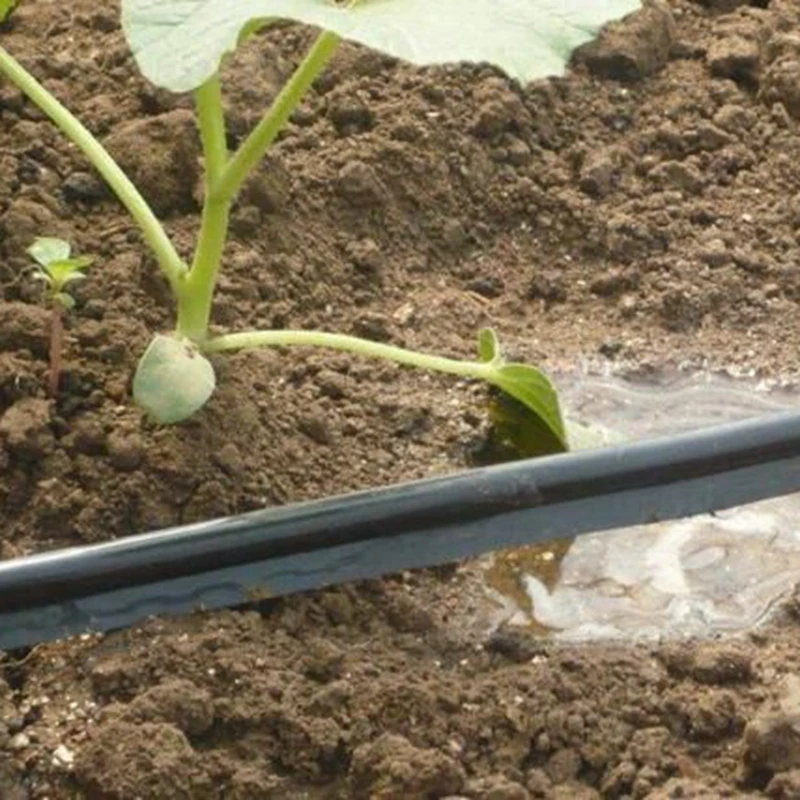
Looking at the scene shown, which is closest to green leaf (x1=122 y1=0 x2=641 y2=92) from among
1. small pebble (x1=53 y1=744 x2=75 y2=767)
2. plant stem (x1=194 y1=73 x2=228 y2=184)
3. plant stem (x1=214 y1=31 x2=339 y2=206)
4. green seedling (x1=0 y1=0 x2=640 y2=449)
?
green seedling (x1=0 y1=0 x2=640 y2=449)

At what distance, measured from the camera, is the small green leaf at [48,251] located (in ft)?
5.57

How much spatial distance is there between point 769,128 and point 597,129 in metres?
0.19

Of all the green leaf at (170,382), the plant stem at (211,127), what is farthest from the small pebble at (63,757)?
the plant stem at (211,127)

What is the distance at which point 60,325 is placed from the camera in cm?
174

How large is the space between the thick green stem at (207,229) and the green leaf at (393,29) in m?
0.24

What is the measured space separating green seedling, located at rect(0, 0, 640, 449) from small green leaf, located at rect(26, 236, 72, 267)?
2.7 inches

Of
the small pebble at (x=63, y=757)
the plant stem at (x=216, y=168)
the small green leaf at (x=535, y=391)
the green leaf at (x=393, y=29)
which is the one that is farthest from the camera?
the small green leaf at (x=535, y=391)

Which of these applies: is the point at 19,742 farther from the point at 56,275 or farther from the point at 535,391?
the point at 535,391

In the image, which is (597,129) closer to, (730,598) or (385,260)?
(385,260)

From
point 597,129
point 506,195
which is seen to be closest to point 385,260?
point 506,195

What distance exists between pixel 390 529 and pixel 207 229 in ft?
0.98

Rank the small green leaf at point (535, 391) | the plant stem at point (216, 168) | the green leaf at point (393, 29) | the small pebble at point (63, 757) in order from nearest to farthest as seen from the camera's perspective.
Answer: the green leaf at point (393, 29), the small pebble at point (63, 757), the plant stem at point (216, 168), the small green leaf at point (535, 391)

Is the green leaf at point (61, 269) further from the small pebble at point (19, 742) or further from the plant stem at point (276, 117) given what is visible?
the small pebble at point (19, 742)

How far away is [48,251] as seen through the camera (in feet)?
5.58
